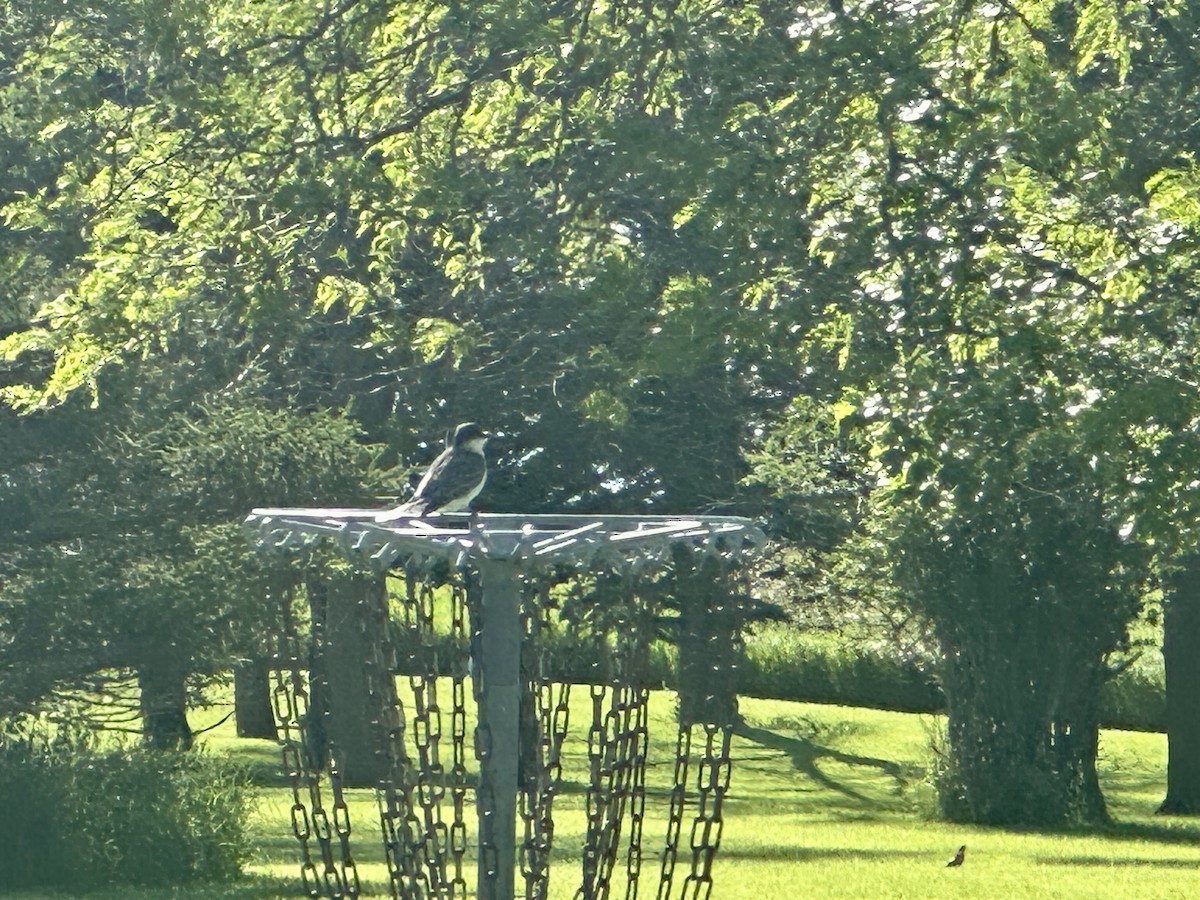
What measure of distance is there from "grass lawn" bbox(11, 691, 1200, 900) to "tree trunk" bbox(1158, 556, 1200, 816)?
49cm

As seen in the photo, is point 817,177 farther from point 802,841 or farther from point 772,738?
point 772,738

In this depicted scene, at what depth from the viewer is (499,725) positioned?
6109 mm

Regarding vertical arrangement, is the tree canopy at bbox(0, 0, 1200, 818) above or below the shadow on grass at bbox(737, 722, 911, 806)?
above

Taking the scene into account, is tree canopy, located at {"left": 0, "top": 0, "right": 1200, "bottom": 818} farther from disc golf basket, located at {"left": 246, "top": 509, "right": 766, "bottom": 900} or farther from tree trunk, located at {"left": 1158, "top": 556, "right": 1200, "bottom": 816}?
tree trunk, located at {"left": 1158, "top": 556, "right": 1200, "bottom": 816}

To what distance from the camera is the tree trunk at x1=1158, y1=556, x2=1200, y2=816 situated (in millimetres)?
20406

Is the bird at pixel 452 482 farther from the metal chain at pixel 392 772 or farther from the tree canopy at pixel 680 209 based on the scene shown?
the tree canopy at pixel 680 209

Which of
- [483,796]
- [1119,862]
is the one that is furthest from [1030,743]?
[483,796]

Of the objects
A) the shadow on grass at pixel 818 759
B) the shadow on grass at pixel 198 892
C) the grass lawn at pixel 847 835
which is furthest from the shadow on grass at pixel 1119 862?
the shadow on grass at pixel 818 759

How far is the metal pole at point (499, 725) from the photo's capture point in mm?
6004

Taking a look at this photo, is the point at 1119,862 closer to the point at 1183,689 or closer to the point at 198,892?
the point at 1183,689

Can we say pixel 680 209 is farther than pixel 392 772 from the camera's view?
Yes

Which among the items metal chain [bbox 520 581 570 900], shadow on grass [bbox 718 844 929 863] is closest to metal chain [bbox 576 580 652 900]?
metal chain [bbox 520 581 570 900]

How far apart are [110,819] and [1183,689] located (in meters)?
11.3

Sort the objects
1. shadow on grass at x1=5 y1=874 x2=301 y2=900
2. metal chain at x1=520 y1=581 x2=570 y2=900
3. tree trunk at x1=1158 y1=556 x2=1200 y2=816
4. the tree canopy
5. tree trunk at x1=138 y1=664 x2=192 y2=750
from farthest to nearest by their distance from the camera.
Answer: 1. tree trunk at x1=1158 y1=556 x2=1200 y2=816
2. tree trunk at x1=138 y1=664 x2=192 y2=750
3. shadow on grass at x1=5 y1=874 x2=301 y2=900
4. the tree canopy
5. metal chain at x1=520 y1=581 x2=570 y2=900
